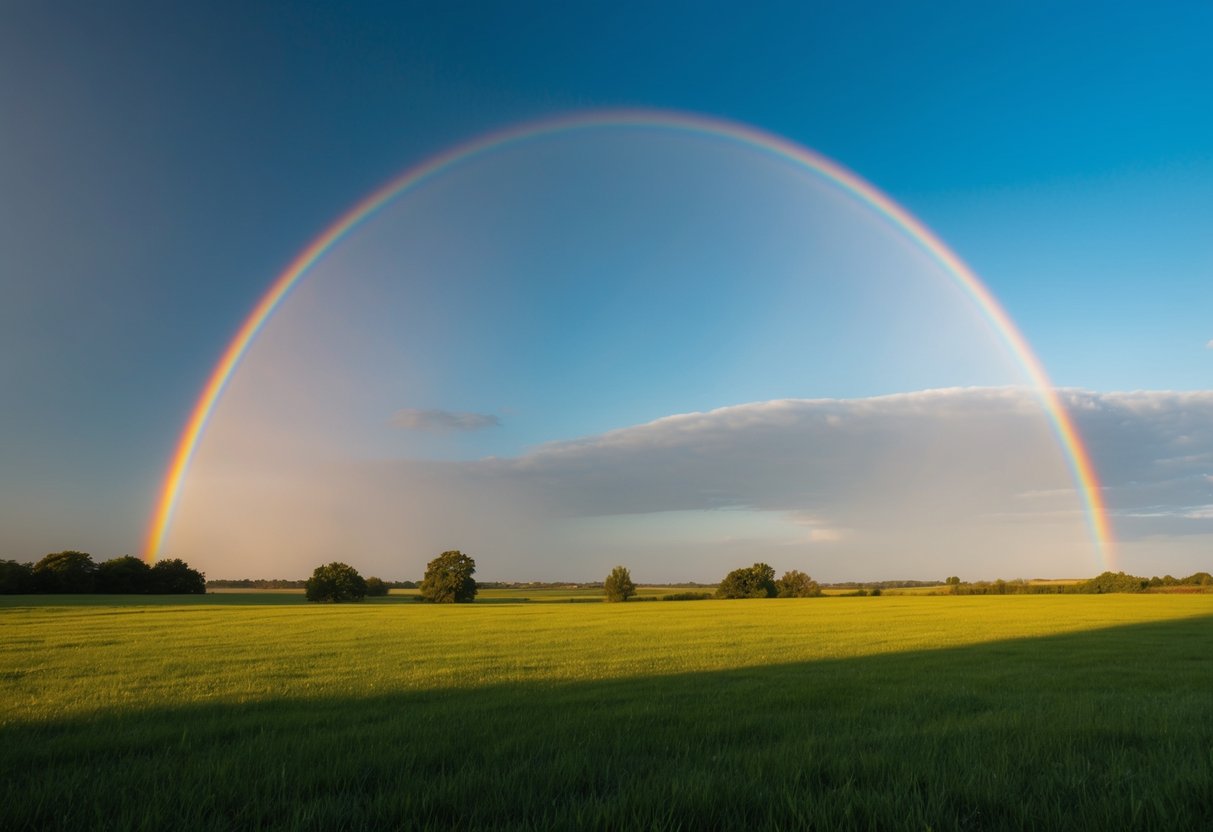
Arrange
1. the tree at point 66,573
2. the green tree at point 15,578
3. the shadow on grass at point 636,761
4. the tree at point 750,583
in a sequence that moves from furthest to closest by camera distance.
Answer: the tree at point 750,583
the tree at point 66,573
the green tree at point 15,578
the shadow on grass at point 636,761

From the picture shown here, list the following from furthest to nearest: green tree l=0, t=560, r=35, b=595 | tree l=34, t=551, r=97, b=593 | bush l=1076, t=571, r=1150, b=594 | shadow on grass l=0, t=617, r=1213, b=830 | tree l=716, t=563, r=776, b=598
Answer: tree l=716, t=563, r=776, b=598 → bush l=1076, t=571, r=1150, b=594 → tree l=34, t=551, r=97, b=593 → green tree l=0, t=560, r=35, b=595 → shadow on grass l=0, t=617, r=1213, b=830

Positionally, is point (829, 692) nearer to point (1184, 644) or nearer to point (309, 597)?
point (1184, 644)

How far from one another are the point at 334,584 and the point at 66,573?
3242 centimetres

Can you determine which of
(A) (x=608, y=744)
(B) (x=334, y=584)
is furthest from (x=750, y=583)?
(A) (x=608, y=744)

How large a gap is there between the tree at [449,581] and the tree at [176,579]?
115 ft

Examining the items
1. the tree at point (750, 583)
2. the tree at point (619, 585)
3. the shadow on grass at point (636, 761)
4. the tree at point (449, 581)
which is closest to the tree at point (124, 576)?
the tree at point (449, 581)

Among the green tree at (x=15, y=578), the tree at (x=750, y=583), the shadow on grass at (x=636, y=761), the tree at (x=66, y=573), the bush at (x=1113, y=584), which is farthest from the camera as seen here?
the tree at (x=750, y=583)

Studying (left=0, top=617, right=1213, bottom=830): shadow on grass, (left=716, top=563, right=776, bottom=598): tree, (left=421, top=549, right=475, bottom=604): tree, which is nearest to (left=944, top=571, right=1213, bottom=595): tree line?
(left=716, top=563, right=776, bottom=598): tree

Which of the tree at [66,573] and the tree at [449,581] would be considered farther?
the tree at [449,581]

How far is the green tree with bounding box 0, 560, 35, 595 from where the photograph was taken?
80.4 metres

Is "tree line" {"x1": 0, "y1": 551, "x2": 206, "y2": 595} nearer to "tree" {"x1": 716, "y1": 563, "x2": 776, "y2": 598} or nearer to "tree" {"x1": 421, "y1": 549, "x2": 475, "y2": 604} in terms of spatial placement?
"tree" {"x1": 421, "y1": 549, "x2": 475, "y2": 604}

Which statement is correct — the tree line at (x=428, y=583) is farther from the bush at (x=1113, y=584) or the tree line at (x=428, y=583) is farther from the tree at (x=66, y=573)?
the bush at (x=1113, y=584)

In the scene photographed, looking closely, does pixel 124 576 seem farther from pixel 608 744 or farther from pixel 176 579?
pixel 608 744

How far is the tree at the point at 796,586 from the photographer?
332 ft
